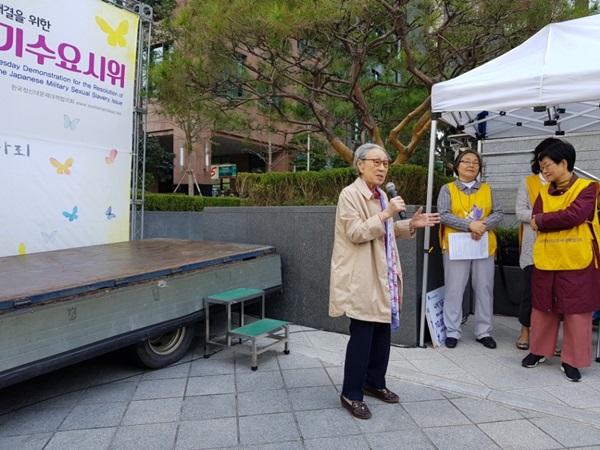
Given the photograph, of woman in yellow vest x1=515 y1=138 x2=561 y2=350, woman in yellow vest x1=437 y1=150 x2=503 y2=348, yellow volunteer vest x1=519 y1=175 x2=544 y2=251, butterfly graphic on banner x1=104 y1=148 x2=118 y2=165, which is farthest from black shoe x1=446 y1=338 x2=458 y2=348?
→ butterfly graphic on banner x1=104 y1=148 x2=118 y2=165

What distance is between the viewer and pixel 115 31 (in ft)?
18.8

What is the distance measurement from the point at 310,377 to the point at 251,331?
620 mm

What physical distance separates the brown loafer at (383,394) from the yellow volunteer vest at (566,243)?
5.49 feet

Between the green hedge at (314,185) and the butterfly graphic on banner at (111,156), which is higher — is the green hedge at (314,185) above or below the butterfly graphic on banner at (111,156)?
below

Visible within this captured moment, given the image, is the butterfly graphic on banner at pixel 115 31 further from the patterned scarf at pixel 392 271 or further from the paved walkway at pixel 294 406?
the patterned scarf at pixel 392 271

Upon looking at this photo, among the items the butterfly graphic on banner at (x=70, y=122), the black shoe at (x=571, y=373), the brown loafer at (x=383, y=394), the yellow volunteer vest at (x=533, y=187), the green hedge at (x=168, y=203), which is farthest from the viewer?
the green hedge at (x=168, y=203)

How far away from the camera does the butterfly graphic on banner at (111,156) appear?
18.6 feet

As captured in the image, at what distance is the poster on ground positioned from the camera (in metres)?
4.67

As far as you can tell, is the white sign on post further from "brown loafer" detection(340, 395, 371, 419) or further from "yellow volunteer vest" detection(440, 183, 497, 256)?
"brown loafer" detection(340, 395, 371, 419)

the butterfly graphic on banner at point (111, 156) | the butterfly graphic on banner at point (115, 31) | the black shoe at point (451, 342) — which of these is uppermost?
the butterfly graphic on banner at point (115, 31)

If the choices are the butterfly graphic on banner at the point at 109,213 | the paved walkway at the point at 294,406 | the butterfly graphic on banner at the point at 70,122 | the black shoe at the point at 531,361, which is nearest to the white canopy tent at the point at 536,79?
the black shoe at the point at 531,361

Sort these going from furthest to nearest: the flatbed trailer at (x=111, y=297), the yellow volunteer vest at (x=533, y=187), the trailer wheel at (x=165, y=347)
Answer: the yellow volunteer vest at (x=533, y=187) → the trailer wheel at (x=165, y=347) → the flatbed trailer at (x=111, y=297)

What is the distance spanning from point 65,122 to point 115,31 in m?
1.50

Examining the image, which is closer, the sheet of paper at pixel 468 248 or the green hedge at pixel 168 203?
the sheet of paper at pixel 468 248
